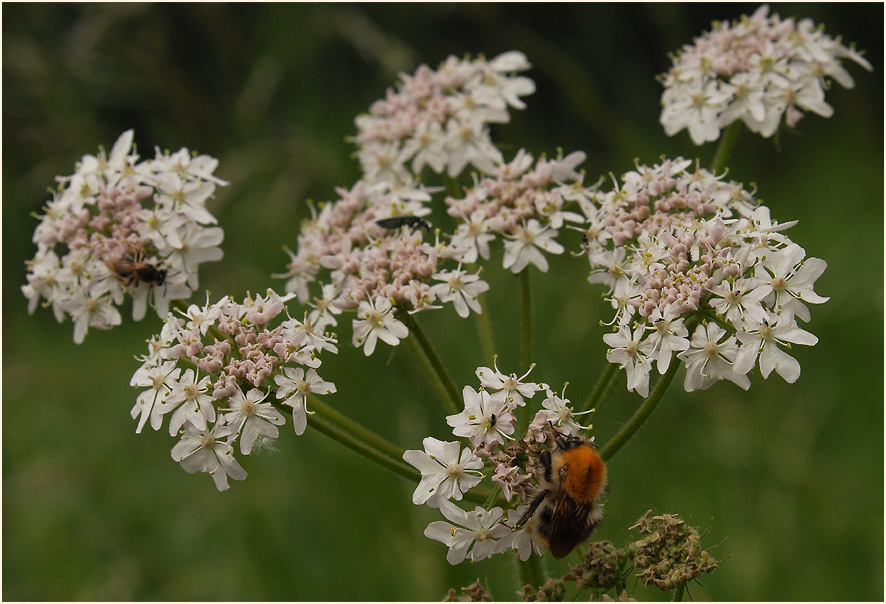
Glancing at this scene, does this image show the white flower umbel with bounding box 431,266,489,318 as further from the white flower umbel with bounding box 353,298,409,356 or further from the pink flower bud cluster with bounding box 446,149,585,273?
the white flower umbel with bounding box 353,298,409,356

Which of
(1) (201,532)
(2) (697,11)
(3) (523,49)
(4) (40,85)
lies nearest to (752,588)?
(1) (201,532)

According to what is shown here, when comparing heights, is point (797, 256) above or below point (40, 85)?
below

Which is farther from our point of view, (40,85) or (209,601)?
(40,85)

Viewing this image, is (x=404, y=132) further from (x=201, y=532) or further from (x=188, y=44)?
(x=188, y=44)

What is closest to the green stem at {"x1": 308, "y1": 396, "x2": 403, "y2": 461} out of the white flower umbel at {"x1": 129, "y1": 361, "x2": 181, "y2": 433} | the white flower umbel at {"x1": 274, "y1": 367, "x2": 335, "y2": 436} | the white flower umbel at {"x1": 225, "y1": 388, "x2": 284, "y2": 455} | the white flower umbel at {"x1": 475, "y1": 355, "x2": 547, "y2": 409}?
the white flower umbel at {"x1": 274, "y1": 367, "x2": 335, "y2": 436}

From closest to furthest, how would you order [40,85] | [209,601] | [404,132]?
[404,132], [209,601], [40,85]

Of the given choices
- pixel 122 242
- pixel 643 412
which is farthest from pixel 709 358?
pixel 122 242
